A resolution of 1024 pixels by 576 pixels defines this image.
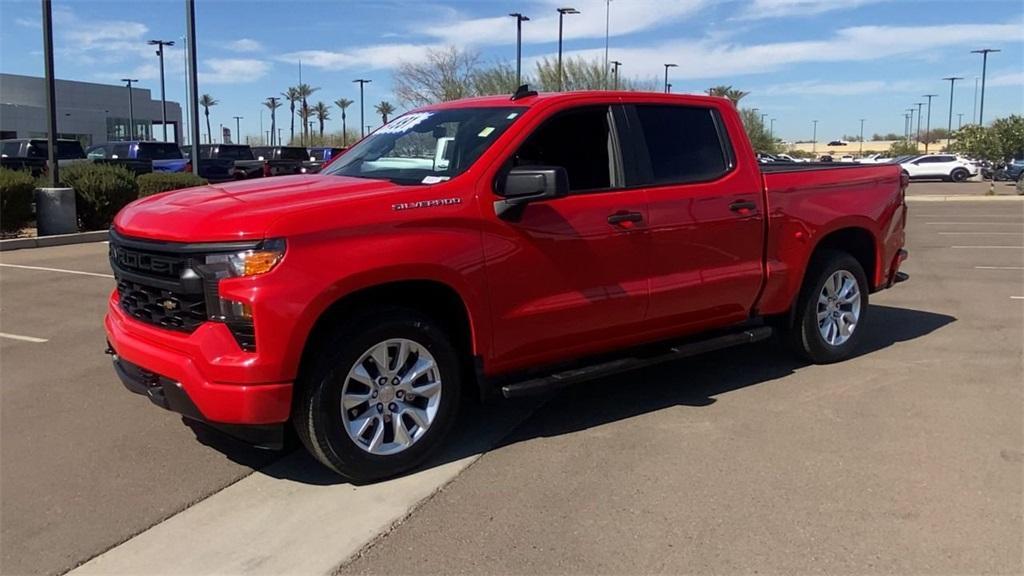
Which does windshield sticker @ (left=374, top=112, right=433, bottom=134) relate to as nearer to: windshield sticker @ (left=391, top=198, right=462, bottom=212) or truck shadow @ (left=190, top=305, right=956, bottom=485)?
windshield sticker @ (left=391, top=198, right=462, bottom=212)

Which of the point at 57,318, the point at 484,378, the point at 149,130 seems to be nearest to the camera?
the point at 484,378

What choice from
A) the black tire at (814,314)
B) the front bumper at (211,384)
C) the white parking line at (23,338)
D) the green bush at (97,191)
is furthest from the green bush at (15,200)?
the black tire at (814,314)

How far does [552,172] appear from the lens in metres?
4.22

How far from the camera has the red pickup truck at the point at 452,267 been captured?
3.73 meters

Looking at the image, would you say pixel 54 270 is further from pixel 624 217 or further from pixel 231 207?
pixel 624 217

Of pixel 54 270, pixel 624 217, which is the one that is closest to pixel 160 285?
pixel 624 217

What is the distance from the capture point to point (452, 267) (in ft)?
13.5

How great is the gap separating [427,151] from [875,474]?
302cm

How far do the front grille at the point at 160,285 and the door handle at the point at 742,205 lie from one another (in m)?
3.33

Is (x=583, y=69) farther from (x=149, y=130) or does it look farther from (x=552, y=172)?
(x=149, y=130)

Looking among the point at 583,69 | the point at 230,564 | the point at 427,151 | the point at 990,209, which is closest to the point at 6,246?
the point at 427,151

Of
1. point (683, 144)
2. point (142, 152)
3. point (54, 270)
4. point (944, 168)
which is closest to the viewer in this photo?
point (683, 144)

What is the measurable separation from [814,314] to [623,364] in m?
1.97

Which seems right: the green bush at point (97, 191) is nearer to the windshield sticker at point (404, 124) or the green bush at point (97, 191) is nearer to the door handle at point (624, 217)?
the windshield sticker at point (404, 124)
